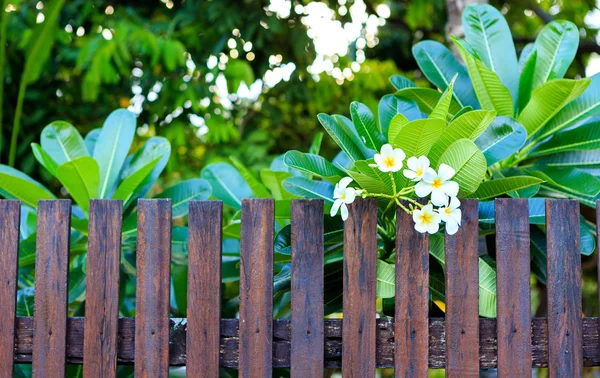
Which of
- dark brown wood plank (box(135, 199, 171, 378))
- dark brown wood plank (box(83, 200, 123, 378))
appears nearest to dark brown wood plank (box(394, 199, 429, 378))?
dark brown wood plank (box(135, 199, 171, 378))

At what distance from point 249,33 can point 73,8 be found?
108 centimetres

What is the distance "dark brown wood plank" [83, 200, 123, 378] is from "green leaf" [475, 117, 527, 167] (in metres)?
0.90

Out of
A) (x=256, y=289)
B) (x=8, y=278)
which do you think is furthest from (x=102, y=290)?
(x=256, y=289)

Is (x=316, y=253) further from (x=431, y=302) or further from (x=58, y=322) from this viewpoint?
(x=58, y=322)

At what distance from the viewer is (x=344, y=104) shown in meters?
4.59

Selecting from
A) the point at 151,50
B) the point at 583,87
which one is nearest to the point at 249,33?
the point at 151,50

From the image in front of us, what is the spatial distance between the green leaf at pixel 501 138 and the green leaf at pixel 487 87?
0.17 m

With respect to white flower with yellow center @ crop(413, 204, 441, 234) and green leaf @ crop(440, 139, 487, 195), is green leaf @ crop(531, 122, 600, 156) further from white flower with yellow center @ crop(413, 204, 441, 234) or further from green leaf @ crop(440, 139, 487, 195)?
white flower with yellow center @ crop(413, 204, 441, 234)

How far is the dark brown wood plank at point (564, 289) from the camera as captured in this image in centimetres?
134

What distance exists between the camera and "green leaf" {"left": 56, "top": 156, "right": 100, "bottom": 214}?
1642mm

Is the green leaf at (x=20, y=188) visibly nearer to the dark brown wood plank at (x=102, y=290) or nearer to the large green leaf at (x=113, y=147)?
the large green leaf at (x=113, y=147)

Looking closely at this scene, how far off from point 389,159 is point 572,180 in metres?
0.63

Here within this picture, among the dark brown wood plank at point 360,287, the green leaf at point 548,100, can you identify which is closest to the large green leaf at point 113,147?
the dark brown wood plank at point 360,287

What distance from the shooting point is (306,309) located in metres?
1.36
